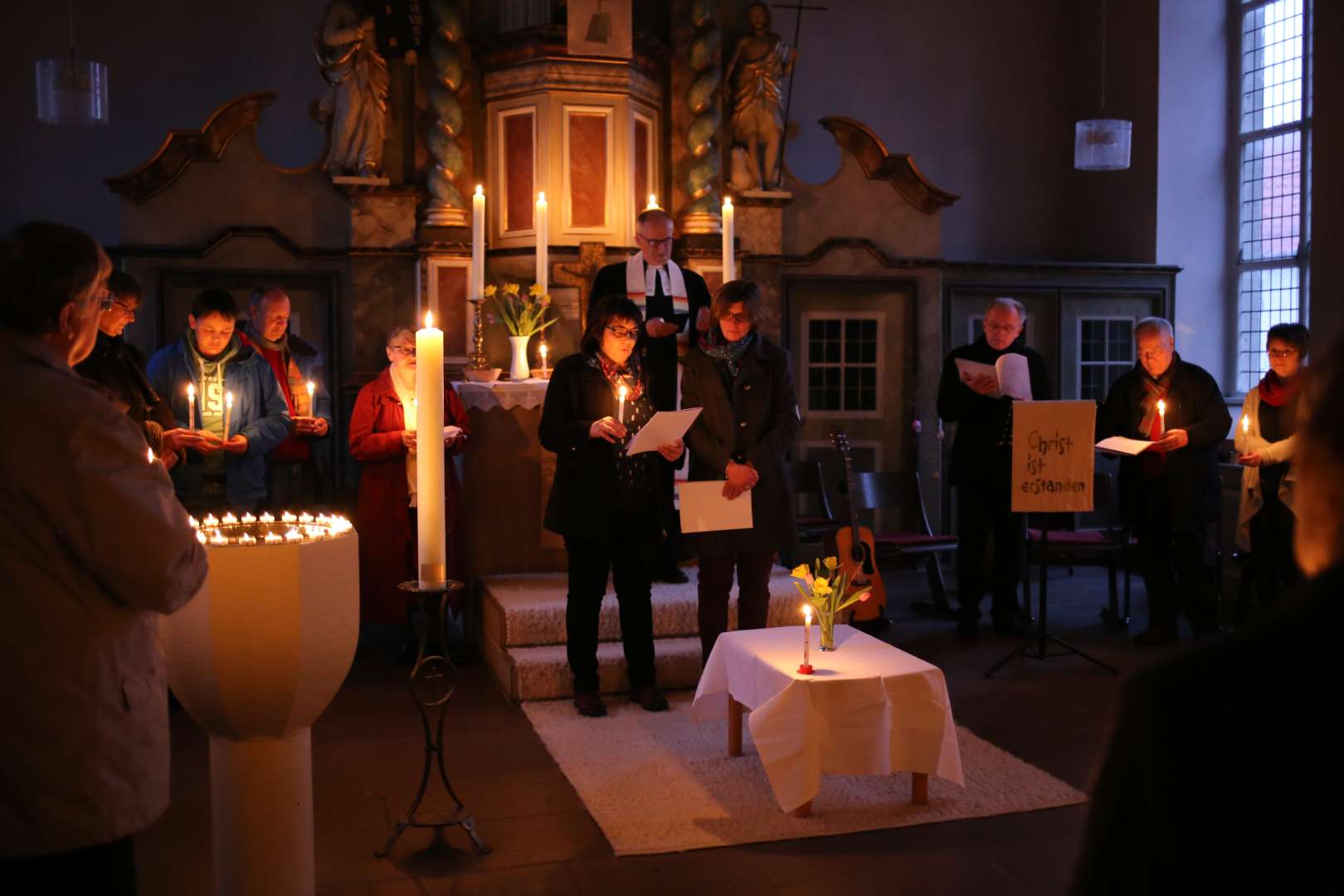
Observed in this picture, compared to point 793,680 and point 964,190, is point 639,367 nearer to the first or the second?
point 793,680

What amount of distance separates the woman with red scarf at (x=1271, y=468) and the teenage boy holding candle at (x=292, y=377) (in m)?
4.41

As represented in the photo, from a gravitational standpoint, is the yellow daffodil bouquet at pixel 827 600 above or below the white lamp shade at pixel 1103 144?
below

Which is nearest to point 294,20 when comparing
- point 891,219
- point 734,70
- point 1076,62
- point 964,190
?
point 734,70

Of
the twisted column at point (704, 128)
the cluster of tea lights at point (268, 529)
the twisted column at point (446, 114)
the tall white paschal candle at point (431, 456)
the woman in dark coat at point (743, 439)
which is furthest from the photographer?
the twisted column at point (704, 128)

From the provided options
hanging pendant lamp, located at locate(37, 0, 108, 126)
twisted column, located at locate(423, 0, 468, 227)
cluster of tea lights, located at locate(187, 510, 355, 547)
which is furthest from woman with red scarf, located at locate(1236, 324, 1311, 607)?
hanging pendant lamp, located at locate(37, 0, 108, 126)

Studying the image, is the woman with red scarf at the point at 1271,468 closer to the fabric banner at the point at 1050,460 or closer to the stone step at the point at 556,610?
the fabric banner at the point at 1050,460

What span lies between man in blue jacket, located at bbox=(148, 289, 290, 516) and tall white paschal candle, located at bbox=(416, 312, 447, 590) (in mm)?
2227

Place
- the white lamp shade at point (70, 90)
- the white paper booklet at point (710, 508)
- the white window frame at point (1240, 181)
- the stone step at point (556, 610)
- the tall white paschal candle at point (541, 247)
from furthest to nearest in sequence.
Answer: the white window frame at point (1240, 181)
the white lamp shade at point (70, 90)
the tall white paschal candle at point (541, 247)
the stone step at point (556, 610)
the white paper booklet at point (710, 508)

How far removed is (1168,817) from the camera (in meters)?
0.90

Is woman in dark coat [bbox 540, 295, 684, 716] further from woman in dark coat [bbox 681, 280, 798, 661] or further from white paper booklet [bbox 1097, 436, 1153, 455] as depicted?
white paper booklet [bbox 1097, 436, 1153, 455]

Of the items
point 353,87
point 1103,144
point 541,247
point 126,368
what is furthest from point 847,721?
point 1103,144

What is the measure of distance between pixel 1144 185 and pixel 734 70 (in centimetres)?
354

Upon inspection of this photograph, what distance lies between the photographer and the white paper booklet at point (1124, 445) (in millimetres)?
5703

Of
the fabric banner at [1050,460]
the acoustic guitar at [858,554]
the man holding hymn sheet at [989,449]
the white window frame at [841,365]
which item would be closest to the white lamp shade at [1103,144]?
the white window frame at [841,365]
